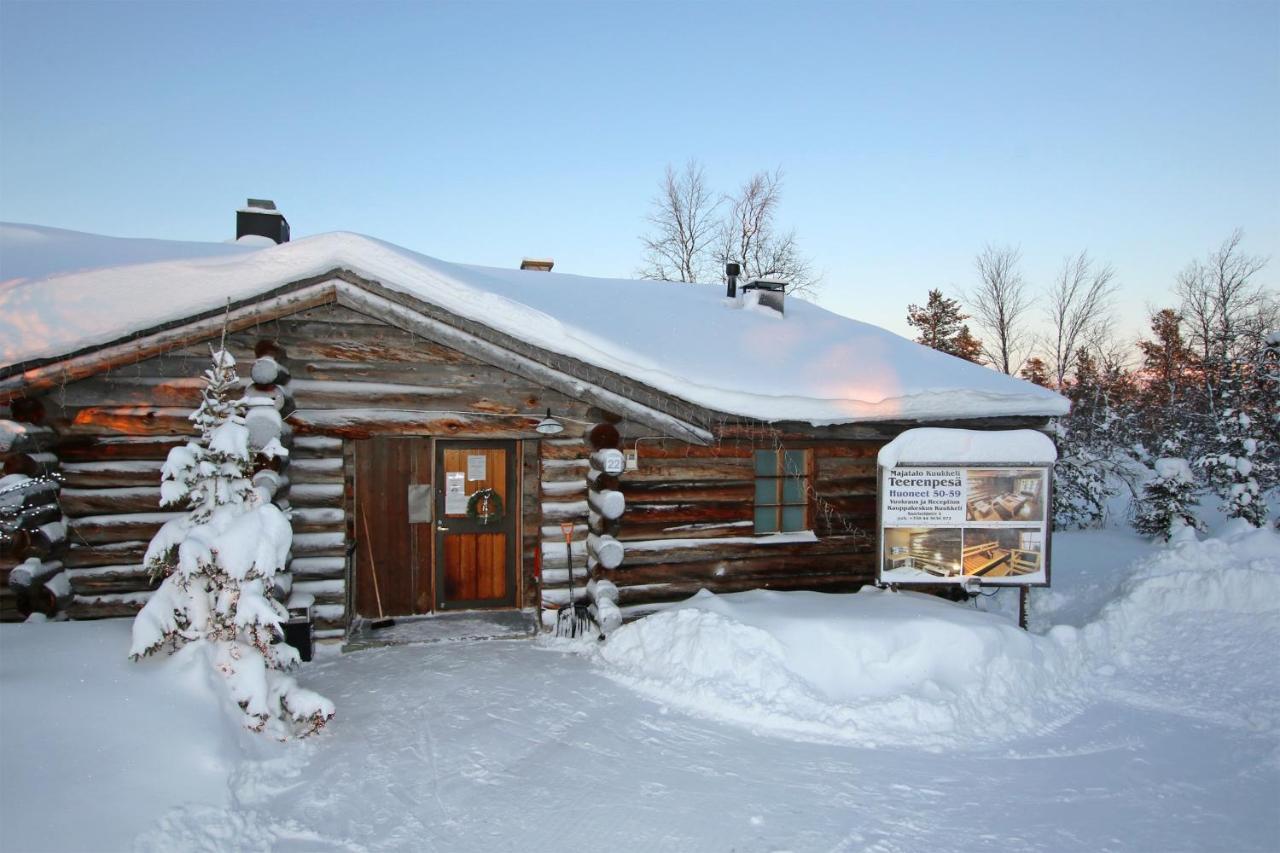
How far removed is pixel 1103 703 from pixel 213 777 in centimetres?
755

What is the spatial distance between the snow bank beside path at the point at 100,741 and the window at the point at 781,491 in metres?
6.70

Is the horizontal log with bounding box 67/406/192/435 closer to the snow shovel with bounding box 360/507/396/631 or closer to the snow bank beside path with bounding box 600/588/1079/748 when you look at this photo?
the snow shovel with bounding box 360/507/396/631

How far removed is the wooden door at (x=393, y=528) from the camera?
922 cm

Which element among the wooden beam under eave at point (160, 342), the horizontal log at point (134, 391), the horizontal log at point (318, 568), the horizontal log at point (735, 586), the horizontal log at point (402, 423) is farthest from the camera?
the horizontal log at point (735, 586)

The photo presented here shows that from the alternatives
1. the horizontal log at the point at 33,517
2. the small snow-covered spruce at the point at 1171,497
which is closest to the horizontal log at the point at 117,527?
the horizontal log at the point at 33,517

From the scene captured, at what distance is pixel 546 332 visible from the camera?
7.99 metres

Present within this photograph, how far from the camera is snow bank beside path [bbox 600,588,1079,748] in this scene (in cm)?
631

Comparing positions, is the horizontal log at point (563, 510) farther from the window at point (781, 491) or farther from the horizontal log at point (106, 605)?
the horizontal log at point (106, 605)

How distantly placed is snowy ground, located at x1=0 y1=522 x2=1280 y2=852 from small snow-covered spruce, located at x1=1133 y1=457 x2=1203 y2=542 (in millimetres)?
9206

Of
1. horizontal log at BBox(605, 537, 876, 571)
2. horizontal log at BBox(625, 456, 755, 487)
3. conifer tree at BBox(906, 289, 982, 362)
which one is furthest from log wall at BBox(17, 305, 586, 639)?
conifer tree at BBox(906, 289, 982, 362)

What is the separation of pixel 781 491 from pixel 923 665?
11.5 ft

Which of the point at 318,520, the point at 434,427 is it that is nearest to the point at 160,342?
the point at 318,520

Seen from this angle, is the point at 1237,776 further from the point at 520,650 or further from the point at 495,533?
the point at 495,533

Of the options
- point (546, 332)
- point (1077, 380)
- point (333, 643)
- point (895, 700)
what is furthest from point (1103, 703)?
point (1077, 380)
